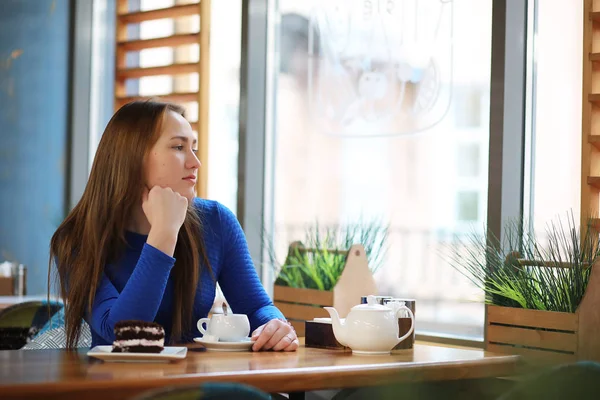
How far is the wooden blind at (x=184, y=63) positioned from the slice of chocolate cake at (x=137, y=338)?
2.43 meters

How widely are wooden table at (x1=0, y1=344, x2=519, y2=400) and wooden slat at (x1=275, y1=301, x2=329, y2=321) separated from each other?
0.92 metres

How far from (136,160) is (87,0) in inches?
122

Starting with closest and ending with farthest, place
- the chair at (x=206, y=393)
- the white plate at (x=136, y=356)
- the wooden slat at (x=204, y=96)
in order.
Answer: the chair at (x=206, y=393) < the white plate at (x=136, y=356) < the wooden slat at (x=204, y=96)

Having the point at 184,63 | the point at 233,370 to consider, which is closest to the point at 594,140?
the point at 233,370

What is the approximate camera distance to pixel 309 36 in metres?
3.83

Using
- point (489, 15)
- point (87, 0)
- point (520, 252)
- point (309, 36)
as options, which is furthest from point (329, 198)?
point (87, 0)

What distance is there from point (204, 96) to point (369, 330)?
2.53 m

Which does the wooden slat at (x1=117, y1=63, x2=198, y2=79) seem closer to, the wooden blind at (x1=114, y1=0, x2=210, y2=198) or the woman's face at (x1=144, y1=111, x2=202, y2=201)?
the wooden blind at (x1=114, y1=0, x2=210, y2=198)

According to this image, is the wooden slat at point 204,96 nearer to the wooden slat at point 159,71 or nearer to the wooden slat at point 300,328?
the wooden slat at point 159,71

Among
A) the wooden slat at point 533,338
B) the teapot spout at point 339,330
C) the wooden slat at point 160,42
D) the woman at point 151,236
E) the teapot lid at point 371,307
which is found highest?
the wooden slat at point 160,42

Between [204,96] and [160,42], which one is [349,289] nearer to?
[204,96]

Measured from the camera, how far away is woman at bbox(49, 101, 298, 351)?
2152 millimetres

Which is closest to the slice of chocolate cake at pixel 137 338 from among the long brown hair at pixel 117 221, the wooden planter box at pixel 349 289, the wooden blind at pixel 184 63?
the long brown hair at pixel 117 221

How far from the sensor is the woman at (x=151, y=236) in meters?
2.15
